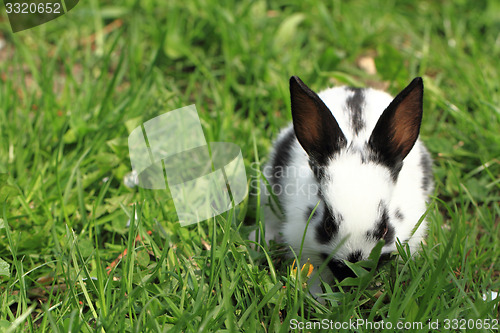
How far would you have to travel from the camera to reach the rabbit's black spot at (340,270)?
284cm

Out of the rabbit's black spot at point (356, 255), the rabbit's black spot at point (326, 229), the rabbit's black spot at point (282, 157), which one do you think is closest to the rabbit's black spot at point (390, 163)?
the rabbit's black spot at point (326, 229)

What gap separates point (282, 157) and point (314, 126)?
60 centimetres

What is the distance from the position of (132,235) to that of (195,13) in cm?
304

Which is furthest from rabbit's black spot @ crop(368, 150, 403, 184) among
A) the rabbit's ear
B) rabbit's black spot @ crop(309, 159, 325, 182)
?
rabbit's black spot @ crop(309, 159, 325, 182)

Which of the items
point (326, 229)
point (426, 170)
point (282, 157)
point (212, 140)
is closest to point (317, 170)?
point (326, 229)

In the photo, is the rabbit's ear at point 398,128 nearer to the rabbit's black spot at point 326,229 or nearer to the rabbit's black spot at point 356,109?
the rabbit's black spot at point 356,109

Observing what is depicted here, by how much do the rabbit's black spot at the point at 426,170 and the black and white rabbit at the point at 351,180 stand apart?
0.05m

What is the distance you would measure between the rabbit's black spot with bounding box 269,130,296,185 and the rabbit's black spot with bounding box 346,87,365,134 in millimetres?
449

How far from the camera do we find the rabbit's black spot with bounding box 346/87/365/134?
10.8 ft

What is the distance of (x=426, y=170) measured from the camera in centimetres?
358

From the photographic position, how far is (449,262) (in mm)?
2811

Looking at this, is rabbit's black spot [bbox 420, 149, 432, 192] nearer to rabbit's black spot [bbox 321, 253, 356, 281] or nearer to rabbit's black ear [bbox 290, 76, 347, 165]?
rabbit's black ear [bbox 290, 76, 347, 165]

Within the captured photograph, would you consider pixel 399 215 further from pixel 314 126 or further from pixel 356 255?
pixel 314 126

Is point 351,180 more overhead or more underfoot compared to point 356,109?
more underfoot
